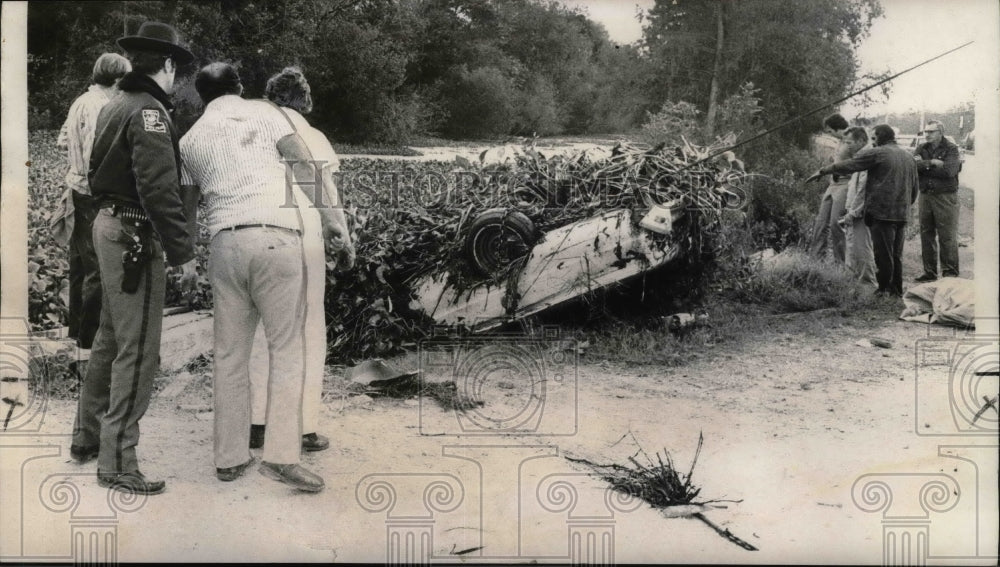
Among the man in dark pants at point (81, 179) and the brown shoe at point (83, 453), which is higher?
the man in dark pants at point (81, 179)

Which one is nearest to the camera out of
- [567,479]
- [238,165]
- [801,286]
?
[238,165]

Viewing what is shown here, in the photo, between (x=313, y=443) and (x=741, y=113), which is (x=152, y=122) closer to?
(x=313, y=443)

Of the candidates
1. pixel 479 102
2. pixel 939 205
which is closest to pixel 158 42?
→ pixel 479 102

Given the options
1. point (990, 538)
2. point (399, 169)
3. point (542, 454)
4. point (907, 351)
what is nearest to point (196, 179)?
point (399, 169)

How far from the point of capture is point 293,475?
4.32 meters

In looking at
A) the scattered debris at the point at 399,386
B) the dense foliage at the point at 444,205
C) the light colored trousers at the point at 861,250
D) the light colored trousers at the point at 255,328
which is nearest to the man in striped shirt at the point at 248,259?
the light colored trousers at the point at 255,328

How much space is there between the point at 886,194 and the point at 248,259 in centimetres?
389

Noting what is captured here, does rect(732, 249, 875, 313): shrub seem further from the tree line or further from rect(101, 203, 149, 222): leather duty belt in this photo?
rect(101, 203, 149, 222): leather duty belt

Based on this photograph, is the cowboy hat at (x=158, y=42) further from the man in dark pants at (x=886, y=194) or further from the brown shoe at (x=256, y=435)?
the man in dark pants at (x=886, y=194)

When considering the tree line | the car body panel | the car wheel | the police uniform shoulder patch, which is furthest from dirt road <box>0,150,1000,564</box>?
the police uniform shoulder patch

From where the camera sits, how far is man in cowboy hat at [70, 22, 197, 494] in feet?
13.3

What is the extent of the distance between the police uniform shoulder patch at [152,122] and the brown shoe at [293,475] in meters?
1.63

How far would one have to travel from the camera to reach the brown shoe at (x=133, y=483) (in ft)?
14.2

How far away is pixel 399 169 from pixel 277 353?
5.21 ft
